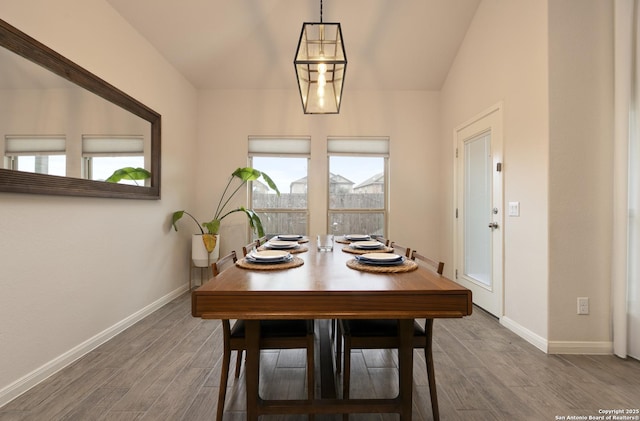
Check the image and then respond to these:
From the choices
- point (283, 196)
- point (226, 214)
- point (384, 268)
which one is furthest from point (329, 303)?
point (283, 196)

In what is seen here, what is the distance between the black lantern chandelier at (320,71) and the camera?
2031mm

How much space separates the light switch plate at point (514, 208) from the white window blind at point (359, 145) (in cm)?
193

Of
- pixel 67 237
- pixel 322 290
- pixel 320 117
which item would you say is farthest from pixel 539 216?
pixel 67 237

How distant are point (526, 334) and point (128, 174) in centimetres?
369

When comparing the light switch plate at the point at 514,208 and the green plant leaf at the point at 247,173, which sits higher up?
the green plant leaf at the point at 247,173

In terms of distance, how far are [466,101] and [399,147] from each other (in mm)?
1026

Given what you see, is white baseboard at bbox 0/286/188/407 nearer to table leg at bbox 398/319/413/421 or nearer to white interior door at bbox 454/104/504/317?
table leg at bbox 398/319/413/421

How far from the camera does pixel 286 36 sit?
3.59 meters

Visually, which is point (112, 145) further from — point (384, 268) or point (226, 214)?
point (384, 268)

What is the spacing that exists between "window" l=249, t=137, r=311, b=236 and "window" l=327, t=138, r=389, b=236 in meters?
0.40

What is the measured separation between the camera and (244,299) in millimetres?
1106

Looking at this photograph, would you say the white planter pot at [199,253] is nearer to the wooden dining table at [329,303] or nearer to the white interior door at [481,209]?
the wooden dining table at [329,303]

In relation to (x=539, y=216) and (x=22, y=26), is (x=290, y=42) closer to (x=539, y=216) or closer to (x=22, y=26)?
(x=22, y=26)

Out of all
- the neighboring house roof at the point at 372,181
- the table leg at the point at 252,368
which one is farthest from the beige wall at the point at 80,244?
the neighboring house roof at the point at 372,181
